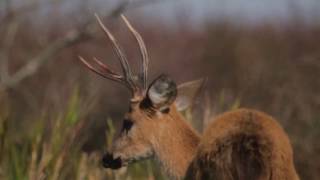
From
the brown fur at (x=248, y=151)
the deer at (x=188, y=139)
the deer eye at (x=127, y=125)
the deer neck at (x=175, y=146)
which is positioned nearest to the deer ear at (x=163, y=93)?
the deer at (x=188, y=139)

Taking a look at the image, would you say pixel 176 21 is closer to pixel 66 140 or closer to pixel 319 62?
pixel 319 62

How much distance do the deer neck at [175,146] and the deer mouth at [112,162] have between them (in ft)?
1.46

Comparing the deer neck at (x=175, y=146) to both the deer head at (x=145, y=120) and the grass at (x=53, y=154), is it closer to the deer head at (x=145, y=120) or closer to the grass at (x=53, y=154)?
the deer head at (x=145, y=120)

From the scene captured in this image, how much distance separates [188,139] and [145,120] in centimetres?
40

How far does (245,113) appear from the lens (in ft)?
25.7

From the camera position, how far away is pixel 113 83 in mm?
21891

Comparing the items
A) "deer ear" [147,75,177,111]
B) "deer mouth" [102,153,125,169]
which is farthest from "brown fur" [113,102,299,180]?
"deer mouth" [102,153,125,169]

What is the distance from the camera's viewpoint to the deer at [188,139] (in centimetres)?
757

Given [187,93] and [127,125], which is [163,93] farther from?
[187,93]

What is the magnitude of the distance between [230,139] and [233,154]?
0.12 meters

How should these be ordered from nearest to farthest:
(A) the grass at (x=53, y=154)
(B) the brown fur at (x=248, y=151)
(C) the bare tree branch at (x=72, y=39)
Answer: (B) the brown fur at (x=248, y=151)
(A) the grass at (x=53, y=154)
(C) the bare tree branch at (x=72, y=39)

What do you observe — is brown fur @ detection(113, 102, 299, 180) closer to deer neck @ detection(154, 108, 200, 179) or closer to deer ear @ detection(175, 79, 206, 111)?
deer neck @ detection(154, 108, 200, 179)

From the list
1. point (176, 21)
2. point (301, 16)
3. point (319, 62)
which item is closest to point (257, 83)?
point (319, 62)

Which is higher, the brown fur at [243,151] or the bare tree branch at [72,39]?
the brown fur at [243,151]
